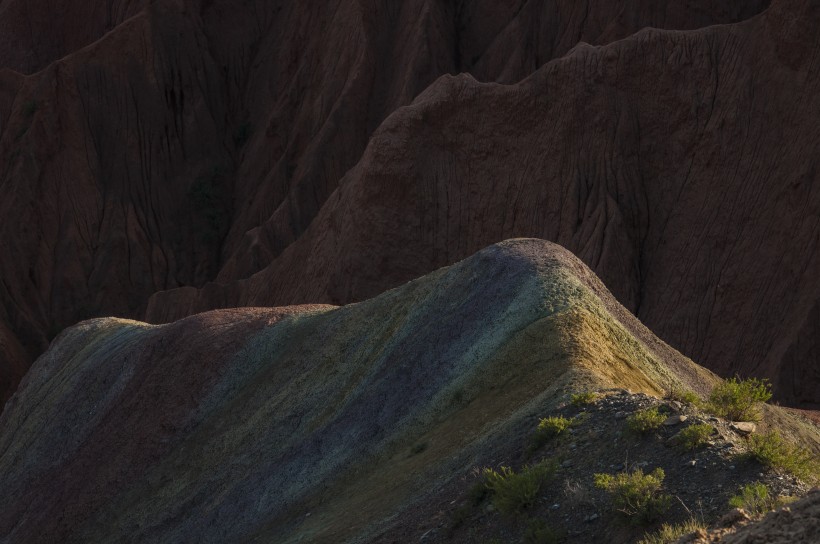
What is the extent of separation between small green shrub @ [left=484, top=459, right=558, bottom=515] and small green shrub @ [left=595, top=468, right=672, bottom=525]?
70 centimetres

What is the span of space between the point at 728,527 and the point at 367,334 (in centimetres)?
1180

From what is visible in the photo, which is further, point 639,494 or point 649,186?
point 649,186

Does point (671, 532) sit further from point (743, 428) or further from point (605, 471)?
point (743, 428)

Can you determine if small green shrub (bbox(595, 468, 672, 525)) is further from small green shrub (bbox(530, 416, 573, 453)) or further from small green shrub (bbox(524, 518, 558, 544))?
small green shrub (bbox(530, 416, 573, 453))

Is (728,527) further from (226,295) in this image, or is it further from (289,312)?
(226,295)

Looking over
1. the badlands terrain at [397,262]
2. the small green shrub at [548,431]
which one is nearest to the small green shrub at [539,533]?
the badlands terrain at [397,262]

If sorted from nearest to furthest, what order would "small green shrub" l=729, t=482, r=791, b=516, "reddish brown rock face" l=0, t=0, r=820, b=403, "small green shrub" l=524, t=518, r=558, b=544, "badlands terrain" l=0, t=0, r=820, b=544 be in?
"small green shrub" l=729, t=482, r=791, b=516 → "small green shrub" l=524, t=518, r=558, b=544 → "badlands terrain" l=0, t=0, r=820, b=544 → "reddish brown rock face" l=0, t=0, r=820, b=403

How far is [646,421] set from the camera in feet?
33.1

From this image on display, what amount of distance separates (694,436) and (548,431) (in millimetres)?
1762

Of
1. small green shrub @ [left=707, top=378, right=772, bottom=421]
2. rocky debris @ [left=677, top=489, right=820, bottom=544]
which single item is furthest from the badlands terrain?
small green shrub @ [left=707, top=378, right=772, bottom=421]

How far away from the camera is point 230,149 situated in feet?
189

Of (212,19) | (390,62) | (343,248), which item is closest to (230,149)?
(212,19)

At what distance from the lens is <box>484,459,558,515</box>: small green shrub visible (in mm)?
9844

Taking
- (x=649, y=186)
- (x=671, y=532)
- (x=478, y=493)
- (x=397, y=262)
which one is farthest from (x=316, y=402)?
(x=649, y=186)
